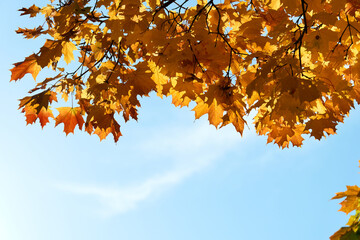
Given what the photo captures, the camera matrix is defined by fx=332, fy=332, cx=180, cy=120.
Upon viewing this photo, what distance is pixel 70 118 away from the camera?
3469mm

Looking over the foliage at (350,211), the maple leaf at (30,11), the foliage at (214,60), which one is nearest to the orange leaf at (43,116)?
the foliage at (214,60)

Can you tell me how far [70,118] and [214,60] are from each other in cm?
164

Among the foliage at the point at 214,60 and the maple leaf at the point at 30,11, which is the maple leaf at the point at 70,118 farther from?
the maple leaf at the point at 30,11

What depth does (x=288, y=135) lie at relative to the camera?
3855 millimetres

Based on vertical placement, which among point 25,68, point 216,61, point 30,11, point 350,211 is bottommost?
point 350,211

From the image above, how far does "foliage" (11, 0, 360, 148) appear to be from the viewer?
271 cm

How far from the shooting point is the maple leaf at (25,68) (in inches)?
121

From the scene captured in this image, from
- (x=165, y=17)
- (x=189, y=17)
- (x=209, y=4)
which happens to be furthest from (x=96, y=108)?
(x=209, y=4)

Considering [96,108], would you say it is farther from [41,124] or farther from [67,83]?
[41,124]

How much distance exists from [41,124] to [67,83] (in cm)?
56

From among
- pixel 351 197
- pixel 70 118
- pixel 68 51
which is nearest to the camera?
pixel 351 197

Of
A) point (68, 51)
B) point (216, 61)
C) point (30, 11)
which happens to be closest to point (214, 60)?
point (216, 61)

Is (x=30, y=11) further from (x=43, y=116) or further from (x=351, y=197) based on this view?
(x=351, y=197)

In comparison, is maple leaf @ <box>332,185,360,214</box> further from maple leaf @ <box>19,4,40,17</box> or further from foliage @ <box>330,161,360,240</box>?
maple leaf @ <box>19,4,40,17</box>
